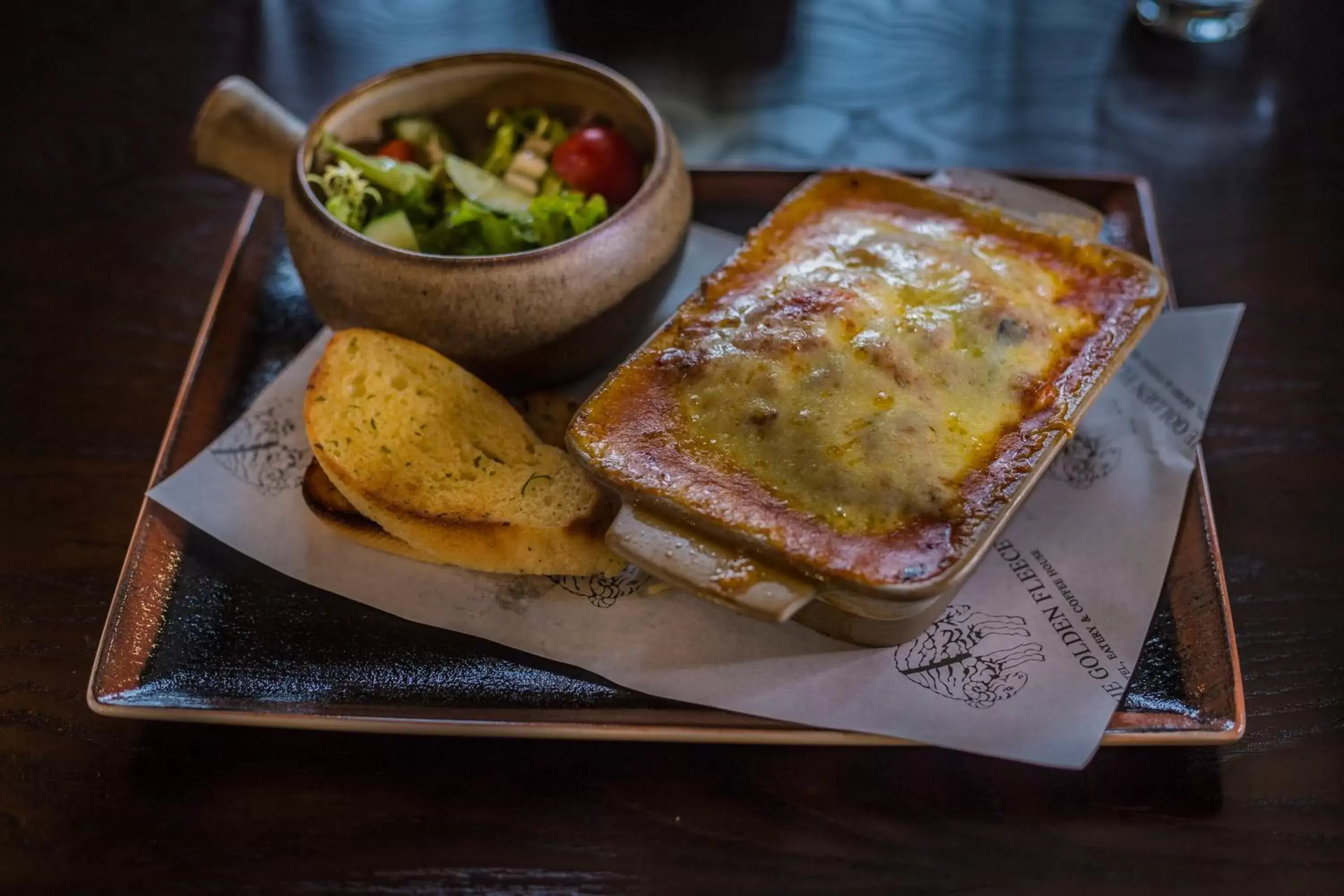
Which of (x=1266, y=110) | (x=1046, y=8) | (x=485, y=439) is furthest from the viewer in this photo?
(x=1046, y=8)

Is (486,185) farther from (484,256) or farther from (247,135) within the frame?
(247,135)

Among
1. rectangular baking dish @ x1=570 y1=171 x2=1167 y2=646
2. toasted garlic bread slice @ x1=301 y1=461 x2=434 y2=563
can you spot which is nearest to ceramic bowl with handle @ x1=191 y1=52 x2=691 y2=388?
rectangular baking dish @ x1=570 y1=171 x2=1167 y2=646

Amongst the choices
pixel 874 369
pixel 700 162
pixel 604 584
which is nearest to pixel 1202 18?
pixel 700 162

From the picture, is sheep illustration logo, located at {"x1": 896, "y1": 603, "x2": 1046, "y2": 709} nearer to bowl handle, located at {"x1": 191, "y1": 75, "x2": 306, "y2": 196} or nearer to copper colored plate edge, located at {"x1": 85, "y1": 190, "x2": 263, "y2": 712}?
copper colored plate edge, located at {"x1": 85, "y1": 190, "x2": 263, "y2": 712}

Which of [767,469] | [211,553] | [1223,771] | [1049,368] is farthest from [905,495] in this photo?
[211,553]

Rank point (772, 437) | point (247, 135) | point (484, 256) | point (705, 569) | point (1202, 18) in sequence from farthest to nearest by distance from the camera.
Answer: point (1202, 18) < point (247, 135) < point (484, 256) < point (772, 437) < point (705, 569)

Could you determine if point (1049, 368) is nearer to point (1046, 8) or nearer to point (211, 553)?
point (211, 553)
